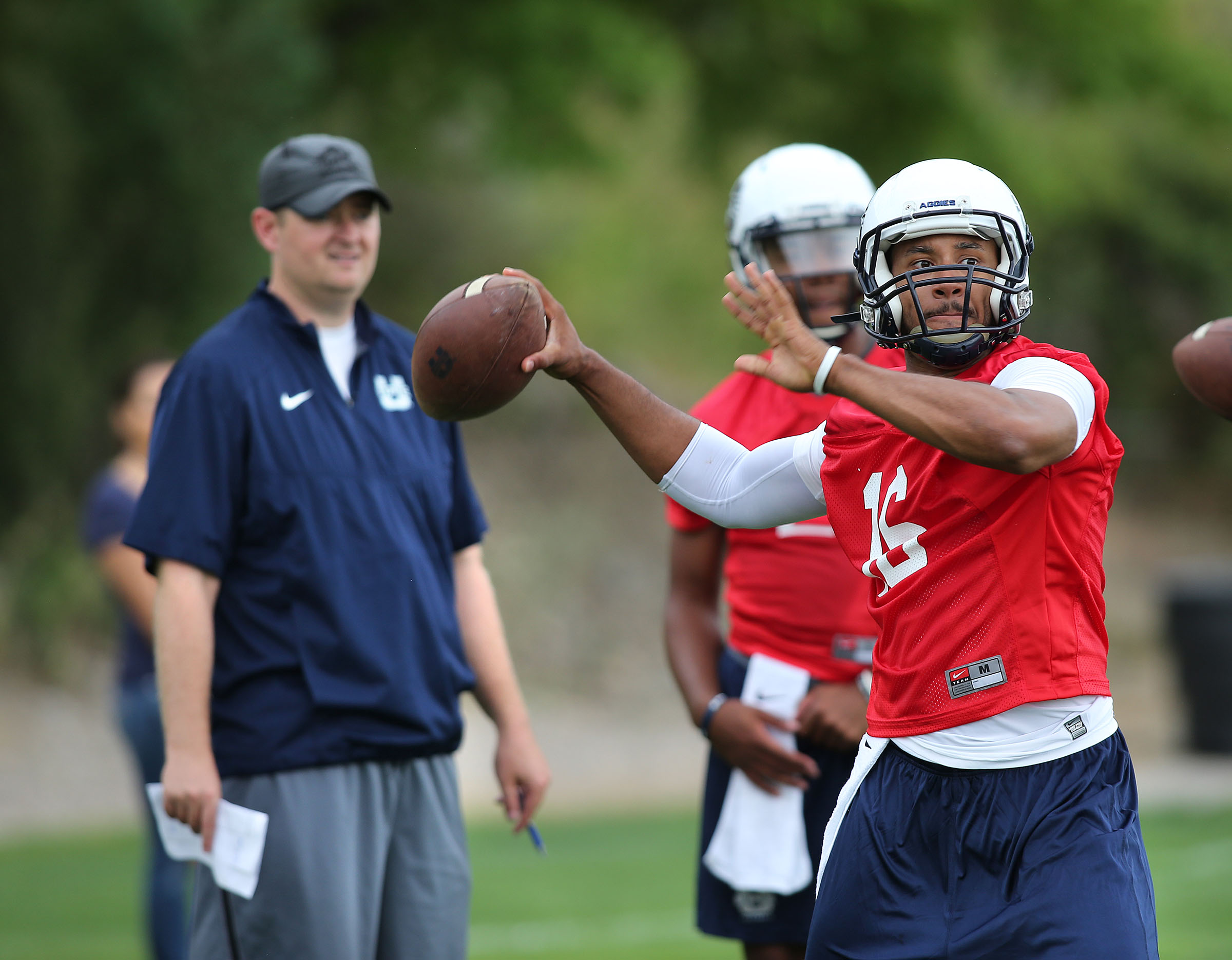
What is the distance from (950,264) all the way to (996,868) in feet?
3.57

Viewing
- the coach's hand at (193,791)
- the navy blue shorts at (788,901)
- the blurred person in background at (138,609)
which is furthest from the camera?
the blurred person in background at (138,609)

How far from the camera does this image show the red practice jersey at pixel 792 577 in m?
3.67

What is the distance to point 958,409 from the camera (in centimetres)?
245

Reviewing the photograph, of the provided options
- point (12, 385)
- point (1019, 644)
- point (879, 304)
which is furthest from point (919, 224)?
point (12, 385)

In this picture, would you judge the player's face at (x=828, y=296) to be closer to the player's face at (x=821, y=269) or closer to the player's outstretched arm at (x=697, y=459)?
the player's face at (x=821, y=269)

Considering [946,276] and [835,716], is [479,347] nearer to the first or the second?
[946,276]

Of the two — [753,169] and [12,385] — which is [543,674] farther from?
[753,169]

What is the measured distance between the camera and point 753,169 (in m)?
4.10

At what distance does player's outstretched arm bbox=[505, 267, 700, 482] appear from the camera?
2.94 meters

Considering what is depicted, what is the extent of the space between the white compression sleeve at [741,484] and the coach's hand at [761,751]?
2.46ft

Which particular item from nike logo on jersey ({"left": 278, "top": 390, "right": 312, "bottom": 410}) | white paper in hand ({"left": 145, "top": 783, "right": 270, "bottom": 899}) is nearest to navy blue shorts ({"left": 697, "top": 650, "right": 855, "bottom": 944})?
white paper in hand ({"left": 145, "top": 783, "right": 270, "bottom": 899})

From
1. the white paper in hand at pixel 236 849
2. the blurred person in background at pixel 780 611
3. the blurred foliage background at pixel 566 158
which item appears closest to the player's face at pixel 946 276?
the blurred person in background at pixel 780 611

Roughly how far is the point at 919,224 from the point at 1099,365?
Answer: 24.6 metres

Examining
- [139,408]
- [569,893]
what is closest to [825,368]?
[139,408]
